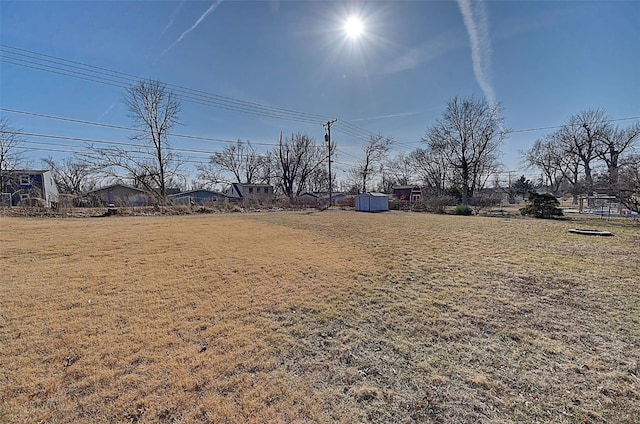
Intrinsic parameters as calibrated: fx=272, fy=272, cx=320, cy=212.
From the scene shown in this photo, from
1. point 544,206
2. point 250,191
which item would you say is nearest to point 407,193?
point 544,206

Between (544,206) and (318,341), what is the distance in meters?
20.0

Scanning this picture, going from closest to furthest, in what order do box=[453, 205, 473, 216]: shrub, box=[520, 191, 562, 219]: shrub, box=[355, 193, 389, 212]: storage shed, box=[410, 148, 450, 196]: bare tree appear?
1. box=[520, 191, 562, 219]: shrub
2. box=[453, 205, 473, 216]: shrub
3. box=[355, 193, 389, 212]: storage shed
4. box=[410, 148, 450, 196]: bare tree

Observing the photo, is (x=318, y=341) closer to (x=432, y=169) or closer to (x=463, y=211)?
(x=463, y=211)

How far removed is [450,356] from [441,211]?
2243 cm

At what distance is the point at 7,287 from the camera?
14.5 feet

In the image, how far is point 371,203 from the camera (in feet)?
83.7

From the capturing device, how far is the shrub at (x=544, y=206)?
55.4 feet

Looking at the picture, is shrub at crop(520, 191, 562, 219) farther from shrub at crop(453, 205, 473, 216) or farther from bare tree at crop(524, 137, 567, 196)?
bare tree at crop(524, 137, 567, 196)

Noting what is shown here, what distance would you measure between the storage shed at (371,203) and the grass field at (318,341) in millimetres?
19388

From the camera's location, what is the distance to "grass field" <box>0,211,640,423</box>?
80.0 inches

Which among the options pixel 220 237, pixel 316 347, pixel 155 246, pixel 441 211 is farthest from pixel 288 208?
pixel 316 347

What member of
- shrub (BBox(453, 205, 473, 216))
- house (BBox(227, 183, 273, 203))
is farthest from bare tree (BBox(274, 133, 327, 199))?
shrub (BBox(453, 205, 473, 216))

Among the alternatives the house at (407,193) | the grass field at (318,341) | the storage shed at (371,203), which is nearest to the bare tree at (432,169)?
the house at (407,193)

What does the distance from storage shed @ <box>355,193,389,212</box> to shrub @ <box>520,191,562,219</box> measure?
1133cm
